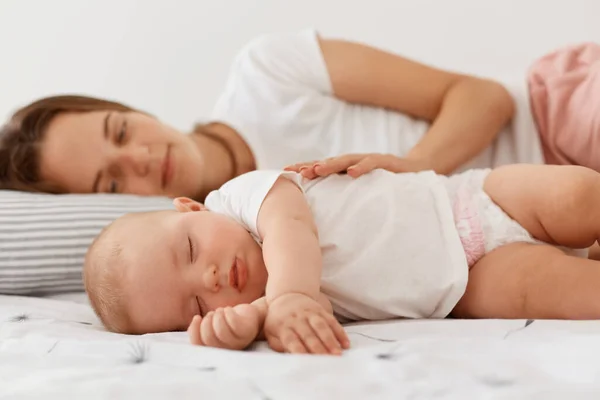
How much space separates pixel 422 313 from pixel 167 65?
4.60ft

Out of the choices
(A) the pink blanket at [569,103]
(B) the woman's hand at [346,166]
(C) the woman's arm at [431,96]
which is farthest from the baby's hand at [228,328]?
(A) the pink blanket at [569,103]

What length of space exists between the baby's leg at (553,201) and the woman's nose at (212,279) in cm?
43

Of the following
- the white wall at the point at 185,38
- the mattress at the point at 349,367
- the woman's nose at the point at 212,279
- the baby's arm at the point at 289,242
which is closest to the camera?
the mattress at the point at 349,367

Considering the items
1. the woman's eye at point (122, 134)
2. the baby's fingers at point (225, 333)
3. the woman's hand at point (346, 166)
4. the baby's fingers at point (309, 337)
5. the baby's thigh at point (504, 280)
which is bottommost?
the baby's thigh at point (504, 280)

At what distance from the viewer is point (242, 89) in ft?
5.26

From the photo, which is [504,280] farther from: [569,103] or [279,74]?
[279,74]

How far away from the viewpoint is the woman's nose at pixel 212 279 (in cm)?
91

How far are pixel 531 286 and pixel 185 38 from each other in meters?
1.46

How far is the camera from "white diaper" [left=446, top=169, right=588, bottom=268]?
1.00m

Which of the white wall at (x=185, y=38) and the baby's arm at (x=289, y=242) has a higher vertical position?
the white wall at (x=185, y=38)

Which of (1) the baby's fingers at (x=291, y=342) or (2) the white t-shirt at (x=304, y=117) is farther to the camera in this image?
(2) the white t-shirt at (x=304, y=117)

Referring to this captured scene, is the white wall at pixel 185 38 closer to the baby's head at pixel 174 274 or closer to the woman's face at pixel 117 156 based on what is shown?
the woman's face at pixel 117 156

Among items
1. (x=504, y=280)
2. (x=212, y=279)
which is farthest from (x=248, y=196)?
(x=504, y=280)

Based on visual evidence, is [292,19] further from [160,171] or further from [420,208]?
[420,208]
